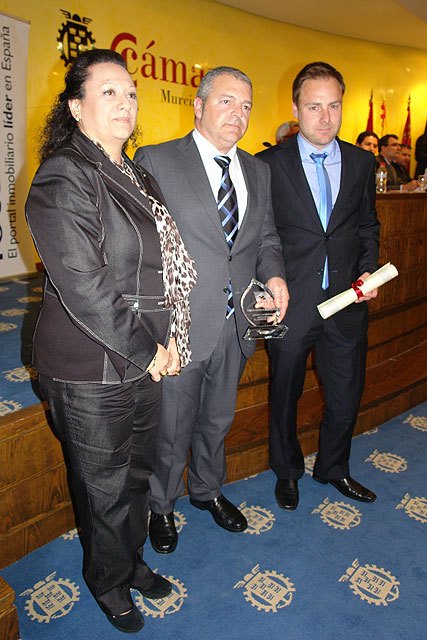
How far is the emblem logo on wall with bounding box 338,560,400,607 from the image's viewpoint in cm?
195

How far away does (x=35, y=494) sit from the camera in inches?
84.8

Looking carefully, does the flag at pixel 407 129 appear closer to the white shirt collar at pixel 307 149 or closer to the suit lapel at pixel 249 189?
the white shirt collar at pixel 307 149

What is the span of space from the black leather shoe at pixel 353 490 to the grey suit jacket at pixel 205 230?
944 millimetres

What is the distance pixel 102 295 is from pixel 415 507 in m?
1.88

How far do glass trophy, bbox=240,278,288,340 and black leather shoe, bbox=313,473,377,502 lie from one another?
0.92 meters

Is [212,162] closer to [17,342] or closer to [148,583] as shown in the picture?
[148,583]

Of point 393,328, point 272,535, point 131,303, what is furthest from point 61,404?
point 393,328

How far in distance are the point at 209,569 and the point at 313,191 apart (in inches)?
61.0

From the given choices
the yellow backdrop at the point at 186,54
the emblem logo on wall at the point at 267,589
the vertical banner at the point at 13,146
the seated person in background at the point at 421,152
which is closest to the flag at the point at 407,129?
the seated person in background at the point at 421,152

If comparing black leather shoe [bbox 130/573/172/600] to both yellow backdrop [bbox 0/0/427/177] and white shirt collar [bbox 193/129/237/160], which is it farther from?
→ yellow backdrop [bbox 0/0/427/177]

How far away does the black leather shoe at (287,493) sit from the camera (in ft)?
8.10

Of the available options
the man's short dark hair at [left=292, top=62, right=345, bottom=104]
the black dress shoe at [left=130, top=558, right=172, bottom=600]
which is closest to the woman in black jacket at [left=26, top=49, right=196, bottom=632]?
the black dress shoe at [left=130, top=558, right=172, bottom=600]

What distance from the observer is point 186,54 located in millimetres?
7297

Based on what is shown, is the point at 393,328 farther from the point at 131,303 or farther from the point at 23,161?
the point at 23,161
